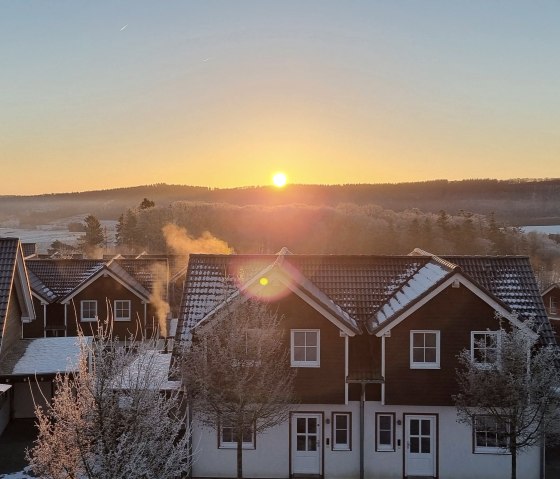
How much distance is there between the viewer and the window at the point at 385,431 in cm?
1881

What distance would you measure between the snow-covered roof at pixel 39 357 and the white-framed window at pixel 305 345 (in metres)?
6.76

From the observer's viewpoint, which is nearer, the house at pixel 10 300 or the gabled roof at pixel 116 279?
the house at pixel 10 300

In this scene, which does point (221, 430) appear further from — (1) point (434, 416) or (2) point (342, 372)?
(1) point (434, 416)

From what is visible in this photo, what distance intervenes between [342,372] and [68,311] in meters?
20.5

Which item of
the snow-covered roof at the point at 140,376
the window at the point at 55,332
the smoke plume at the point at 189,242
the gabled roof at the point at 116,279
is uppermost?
the smoke plume at the point at 189,242

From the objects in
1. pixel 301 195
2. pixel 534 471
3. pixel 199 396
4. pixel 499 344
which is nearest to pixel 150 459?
pixel 199 396

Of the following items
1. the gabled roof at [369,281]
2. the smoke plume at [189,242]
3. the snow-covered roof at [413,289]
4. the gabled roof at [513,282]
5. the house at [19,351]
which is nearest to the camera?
the snow-covered roof at [413,289]

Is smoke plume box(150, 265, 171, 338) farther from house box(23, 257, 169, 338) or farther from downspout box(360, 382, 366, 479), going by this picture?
downspout box(360, 382, 366, 479)

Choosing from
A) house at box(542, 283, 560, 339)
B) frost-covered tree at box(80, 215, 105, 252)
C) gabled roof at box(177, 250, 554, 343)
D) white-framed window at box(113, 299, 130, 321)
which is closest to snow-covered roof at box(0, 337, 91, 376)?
gabled roof at box(177, 250, 554, 343)

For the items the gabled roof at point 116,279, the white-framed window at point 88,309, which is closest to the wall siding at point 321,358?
the gabled roof at point 116,279

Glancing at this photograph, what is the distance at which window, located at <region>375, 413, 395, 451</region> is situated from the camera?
61.7 ft

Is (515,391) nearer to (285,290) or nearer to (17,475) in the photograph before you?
(285,290)

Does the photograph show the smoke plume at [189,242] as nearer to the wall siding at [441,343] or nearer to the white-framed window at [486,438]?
the wall siding at [441,343]

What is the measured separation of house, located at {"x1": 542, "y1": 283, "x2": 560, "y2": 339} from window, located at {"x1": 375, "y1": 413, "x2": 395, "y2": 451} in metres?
23.4
